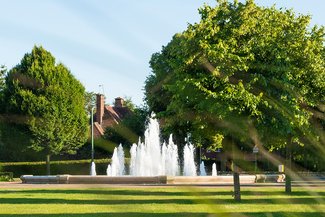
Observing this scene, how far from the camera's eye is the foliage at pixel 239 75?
18609mm

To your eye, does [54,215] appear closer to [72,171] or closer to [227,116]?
[227,116]

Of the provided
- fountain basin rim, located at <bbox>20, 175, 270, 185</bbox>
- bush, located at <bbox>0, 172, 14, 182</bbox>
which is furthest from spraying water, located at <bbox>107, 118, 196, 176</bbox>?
bush, located at <bbox>0, 172, 14, 182</bbox>

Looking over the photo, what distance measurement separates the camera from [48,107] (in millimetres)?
56938

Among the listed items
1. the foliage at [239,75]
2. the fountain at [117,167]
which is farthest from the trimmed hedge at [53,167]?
the foliage at [239,75]

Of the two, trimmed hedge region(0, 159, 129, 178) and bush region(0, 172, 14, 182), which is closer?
bush region(0, 172, 14, 182)

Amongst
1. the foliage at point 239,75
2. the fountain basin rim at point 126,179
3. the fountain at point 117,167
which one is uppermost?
the foliage at point 239,75

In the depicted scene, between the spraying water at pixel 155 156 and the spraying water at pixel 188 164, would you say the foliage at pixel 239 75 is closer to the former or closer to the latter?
the spraying water at pixel 155 156

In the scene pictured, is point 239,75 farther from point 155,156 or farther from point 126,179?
point 155,156

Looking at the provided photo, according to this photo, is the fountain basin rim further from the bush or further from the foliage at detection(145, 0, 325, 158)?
the foliage at detection(145, 0, 325, 158)

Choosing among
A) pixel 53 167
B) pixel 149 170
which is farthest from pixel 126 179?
pixel 53 167

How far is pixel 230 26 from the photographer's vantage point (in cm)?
2066

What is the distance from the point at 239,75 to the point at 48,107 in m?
39.8

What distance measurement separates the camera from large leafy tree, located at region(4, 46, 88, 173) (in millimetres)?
56781

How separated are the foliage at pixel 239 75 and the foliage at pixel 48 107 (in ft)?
118
